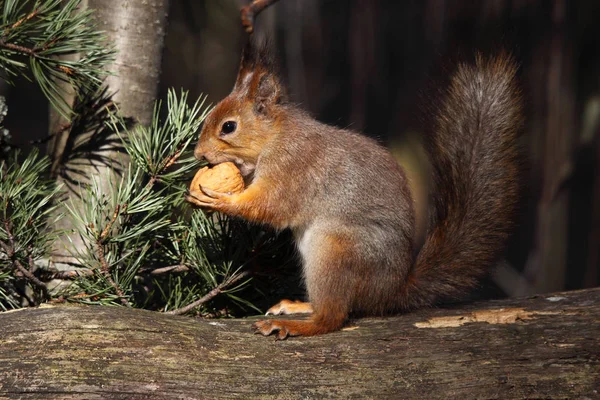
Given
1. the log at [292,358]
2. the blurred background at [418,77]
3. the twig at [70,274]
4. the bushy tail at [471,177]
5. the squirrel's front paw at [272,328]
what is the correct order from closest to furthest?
the log at [292,358]
the squirrel's front paw at [272,328]
the twig at [70,274]
the bushy tail at [471,177]
the blurred background at [418,77]

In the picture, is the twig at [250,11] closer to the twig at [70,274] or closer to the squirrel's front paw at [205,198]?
the squirrel's front paw at [205,198]

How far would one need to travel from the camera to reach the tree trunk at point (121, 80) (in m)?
1.40

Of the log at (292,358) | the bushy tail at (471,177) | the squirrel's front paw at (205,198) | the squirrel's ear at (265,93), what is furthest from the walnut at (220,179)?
the bushy tail at (471,177)

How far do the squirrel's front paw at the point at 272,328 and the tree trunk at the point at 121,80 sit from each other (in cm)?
46

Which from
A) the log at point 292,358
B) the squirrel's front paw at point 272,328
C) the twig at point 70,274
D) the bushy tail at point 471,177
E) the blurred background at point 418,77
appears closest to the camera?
the log at point 292,358

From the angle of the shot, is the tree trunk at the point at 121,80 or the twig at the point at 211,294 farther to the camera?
the tree trunk at the point at 121,80

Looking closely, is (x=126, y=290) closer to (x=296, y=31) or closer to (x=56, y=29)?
(x=56, y=29)

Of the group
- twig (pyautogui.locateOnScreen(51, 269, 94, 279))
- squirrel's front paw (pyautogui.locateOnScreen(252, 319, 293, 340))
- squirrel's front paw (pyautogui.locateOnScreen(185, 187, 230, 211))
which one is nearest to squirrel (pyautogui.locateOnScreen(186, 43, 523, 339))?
squirrel's front paw (pyautogui.locateOnScreen(185, 187, 230, 211))

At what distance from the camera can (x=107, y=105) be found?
1396 millimetres

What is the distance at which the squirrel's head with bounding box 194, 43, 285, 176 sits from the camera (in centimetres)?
136

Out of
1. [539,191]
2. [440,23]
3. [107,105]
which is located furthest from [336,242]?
[440,23]

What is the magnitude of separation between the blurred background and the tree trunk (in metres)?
0.60

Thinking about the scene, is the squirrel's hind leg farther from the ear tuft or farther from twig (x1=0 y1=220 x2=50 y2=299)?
twig (x1=0 y1=220 x2=50 y2=299)

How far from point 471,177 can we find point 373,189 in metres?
0.20
